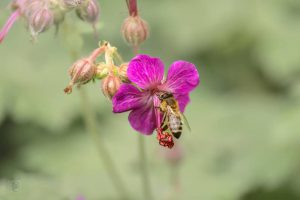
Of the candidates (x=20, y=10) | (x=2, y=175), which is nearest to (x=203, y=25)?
(x=2, y=175)

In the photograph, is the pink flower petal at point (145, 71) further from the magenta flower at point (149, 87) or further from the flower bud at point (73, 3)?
the flower bud at point (73, 3)

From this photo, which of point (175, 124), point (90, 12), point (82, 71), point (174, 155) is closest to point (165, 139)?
point (175, 124)

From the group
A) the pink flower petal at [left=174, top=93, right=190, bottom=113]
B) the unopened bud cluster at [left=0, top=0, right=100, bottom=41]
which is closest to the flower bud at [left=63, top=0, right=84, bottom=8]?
the unopened bud cluster at [left=0, top=0, right=100, bottom=41]

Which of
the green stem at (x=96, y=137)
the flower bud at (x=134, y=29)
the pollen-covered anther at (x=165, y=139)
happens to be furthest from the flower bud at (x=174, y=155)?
the pollen-covered anther at (x=165, y=139)

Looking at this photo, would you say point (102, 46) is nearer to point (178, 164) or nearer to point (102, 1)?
point (178, 164)

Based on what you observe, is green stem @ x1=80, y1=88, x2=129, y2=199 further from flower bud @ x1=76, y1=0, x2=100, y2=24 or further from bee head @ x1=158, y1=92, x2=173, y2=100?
bee head @ x1=158, y1=92, x2=173, y2=100

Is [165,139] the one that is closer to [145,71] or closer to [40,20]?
[145,71]
